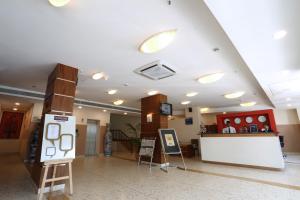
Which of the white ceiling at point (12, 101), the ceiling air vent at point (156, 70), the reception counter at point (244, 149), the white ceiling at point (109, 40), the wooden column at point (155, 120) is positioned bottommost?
the reception counter at point (244, 149)

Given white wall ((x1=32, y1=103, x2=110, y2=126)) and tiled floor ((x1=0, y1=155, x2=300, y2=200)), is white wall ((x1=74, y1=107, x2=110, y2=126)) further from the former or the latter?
tiled floor ((x1=0, y1=155, x2=300, y2=200))

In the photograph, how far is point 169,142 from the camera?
617 cm

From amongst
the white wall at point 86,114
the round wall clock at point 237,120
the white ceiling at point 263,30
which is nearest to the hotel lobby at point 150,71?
the white ceiling at point 263,30

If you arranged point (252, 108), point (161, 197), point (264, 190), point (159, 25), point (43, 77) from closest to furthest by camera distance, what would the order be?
point (159, 25) < point (161, 197) < point (264, 190) < point (43, 77) < point (252, 108)

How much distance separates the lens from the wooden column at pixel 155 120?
653 cm

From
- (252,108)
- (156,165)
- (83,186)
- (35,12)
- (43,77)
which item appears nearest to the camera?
(35,12)

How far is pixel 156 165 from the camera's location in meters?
6.30

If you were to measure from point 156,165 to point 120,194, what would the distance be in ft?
10.6

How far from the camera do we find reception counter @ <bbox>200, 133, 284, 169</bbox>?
5.54 m

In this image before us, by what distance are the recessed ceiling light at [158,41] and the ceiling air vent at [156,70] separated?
2.79ft

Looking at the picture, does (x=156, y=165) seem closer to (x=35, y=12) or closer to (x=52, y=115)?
(x=52, y=115)

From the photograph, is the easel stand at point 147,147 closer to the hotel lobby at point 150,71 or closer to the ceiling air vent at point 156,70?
the hotel lobby at point 150,71

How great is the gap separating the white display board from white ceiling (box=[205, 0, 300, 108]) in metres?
3.72

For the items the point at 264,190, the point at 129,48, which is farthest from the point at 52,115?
the point at 264,190
